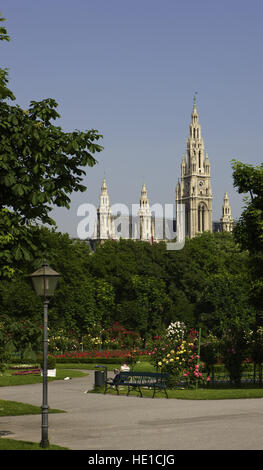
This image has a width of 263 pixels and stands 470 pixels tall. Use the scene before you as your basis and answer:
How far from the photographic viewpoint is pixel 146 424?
15.8 m

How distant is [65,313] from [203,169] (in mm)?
129473

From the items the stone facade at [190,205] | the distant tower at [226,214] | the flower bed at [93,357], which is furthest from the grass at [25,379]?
the distant tower at [226,214]

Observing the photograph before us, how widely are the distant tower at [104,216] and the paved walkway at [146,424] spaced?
523 ft

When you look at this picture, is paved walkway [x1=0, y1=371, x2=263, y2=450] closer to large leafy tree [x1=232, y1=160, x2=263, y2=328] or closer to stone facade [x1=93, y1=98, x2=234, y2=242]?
large leafy tree [x1=232, y1=160, x2=263, y2=328]

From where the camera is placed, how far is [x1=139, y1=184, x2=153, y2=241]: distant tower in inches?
7313

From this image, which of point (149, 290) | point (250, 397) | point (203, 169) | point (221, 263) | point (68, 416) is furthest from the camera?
point (203, 169)

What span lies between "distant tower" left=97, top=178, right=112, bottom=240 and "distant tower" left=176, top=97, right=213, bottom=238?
21590mm

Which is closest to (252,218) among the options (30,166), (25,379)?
(25,379)

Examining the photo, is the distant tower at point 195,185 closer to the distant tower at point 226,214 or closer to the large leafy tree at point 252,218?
the distant tower at point 226,214

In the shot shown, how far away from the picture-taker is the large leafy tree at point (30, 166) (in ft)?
42.3

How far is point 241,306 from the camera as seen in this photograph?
203 ft

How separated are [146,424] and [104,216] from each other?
555 ft

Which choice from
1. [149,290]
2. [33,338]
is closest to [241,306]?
[149,290]
